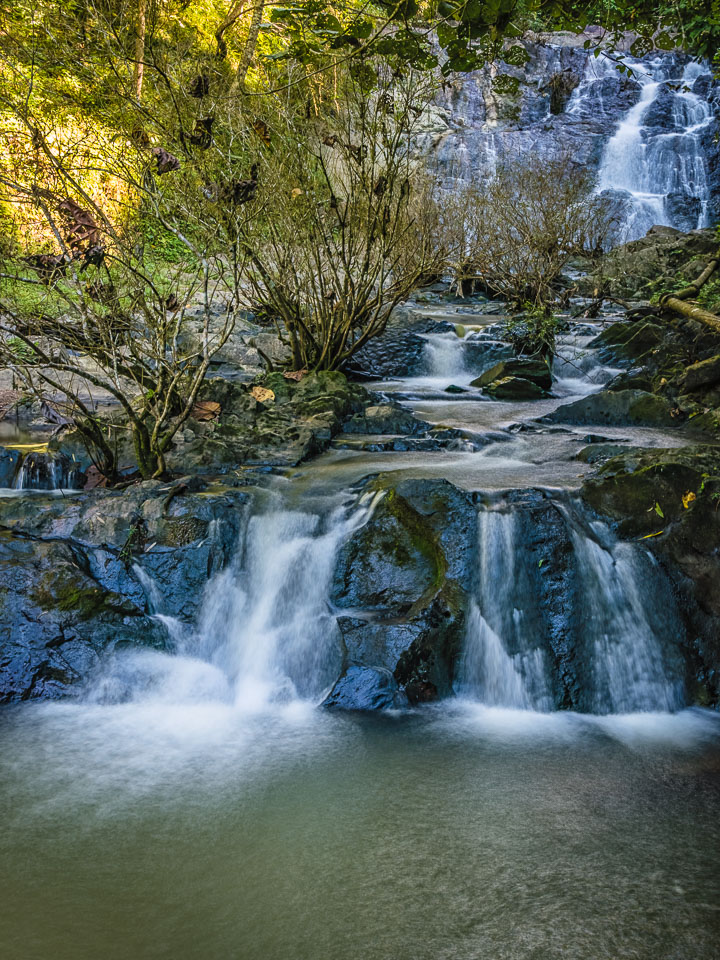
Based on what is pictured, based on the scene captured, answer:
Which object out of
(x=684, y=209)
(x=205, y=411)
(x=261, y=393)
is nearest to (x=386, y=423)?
(x=261, y=393)

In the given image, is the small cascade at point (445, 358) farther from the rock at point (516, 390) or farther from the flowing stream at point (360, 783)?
the flowing stream at point (360, 783)

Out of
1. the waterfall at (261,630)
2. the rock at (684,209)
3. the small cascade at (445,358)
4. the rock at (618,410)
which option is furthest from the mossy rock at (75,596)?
the rock at (684,209)

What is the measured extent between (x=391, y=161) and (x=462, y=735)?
5850 mm

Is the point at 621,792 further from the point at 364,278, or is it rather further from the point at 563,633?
the point at 364,278

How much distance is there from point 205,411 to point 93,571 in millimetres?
2664

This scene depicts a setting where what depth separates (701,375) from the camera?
8000 mm

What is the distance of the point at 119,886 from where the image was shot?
2.81 m

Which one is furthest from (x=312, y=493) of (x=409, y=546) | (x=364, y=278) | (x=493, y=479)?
(x=364, y=278)

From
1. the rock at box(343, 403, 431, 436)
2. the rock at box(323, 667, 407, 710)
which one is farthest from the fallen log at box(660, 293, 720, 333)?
the rock at box(323, 667, 407, 710)

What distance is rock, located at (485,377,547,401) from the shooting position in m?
9.75

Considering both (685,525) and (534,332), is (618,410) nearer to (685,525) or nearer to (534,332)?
(534,332)

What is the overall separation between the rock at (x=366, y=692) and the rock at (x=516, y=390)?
20.0ft

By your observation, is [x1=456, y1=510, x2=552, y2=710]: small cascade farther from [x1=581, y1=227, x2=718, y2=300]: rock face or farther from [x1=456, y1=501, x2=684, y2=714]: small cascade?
[x1=581, y1=227, x2=718, y2=300]: rock face

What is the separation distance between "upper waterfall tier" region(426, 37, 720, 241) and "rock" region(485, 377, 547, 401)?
36.3 ft
